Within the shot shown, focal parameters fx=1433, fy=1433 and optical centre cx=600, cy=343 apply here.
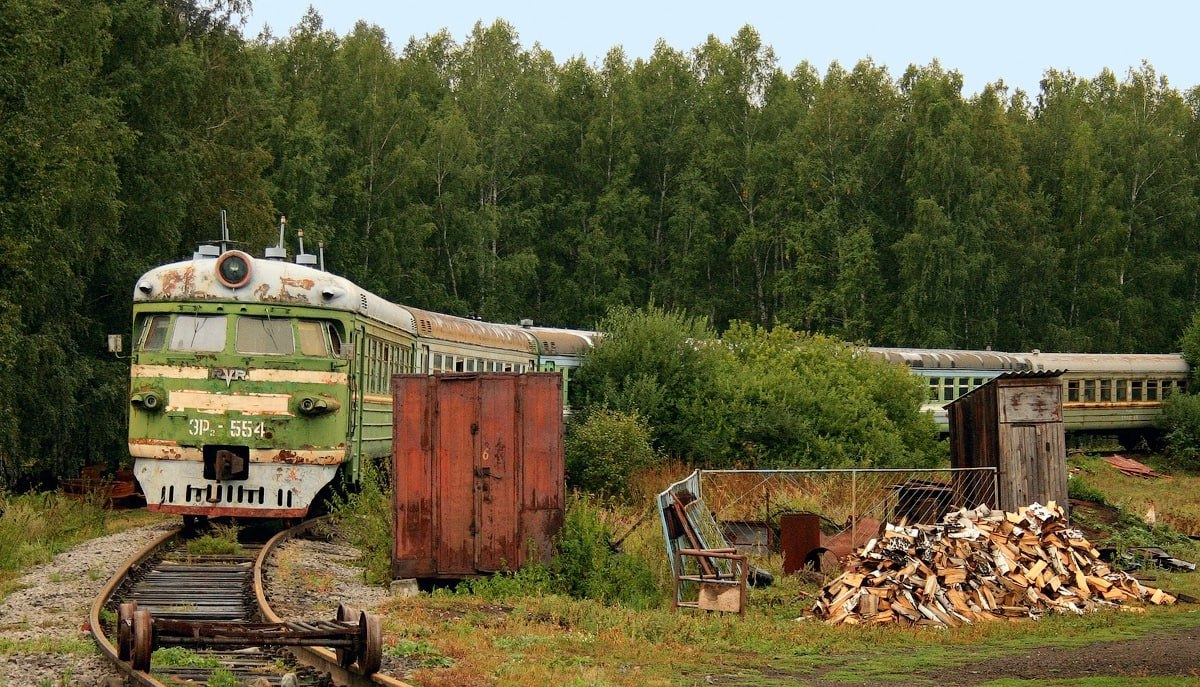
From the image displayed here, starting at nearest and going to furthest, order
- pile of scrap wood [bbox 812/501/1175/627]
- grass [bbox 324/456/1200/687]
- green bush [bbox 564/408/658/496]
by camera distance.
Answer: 1. grass [bbox 324/456/1200/687]
2. pile of scrap wood [bbox 812/501/1175/627]
3. green bush [bbox 564/408/658/496]

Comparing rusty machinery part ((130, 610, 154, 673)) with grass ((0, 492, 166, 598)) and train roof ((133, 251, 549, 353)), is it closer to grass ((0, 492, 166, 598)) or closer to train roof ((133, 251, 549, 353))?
grass ((0, 492, 166, 598))

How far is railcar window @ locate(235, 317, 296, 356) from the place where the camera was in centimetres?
1625

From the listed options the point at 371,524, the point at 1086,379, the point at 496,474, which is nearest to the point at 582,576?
the point at 496,474

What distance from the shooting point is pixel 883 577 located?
13.0 meters

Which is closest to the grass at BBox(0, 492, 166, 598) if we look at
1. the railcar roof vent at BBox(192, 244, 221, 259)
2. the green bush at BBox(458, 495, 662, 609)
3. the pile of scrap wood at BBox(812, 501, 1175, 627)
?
the railcar roof vent at BBox(192, 244, 221, 259)

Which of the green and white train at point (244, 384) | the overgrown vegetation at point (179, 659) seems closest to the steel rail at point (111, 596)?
the overgrown vegetation at point (179, 659)

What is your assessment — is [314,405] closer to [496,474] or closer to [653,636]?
[496,474]

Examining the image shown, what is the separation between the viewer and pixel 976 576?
13.2 m

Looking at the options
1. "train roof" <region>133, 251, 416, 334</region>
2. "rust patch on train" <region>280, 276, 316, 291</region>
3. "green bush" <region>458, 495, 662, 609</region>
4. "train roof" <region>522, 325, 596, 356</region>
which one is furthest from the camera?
"train roof" <region>522, 325, 596, 356</region>

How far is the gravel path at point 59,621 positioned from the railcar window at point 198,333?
7.48ft

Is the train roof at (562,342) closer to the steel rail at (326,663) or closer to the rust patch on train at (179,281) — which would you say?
the rust patch on train at (179,281)

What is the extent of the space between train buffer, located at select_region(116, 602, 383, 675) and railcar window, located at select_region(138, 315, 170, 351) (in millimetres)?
7546

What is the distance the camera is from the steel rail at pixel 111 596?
859 centimetres

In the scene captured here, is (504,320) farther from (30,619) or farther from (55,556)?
(30,619)
